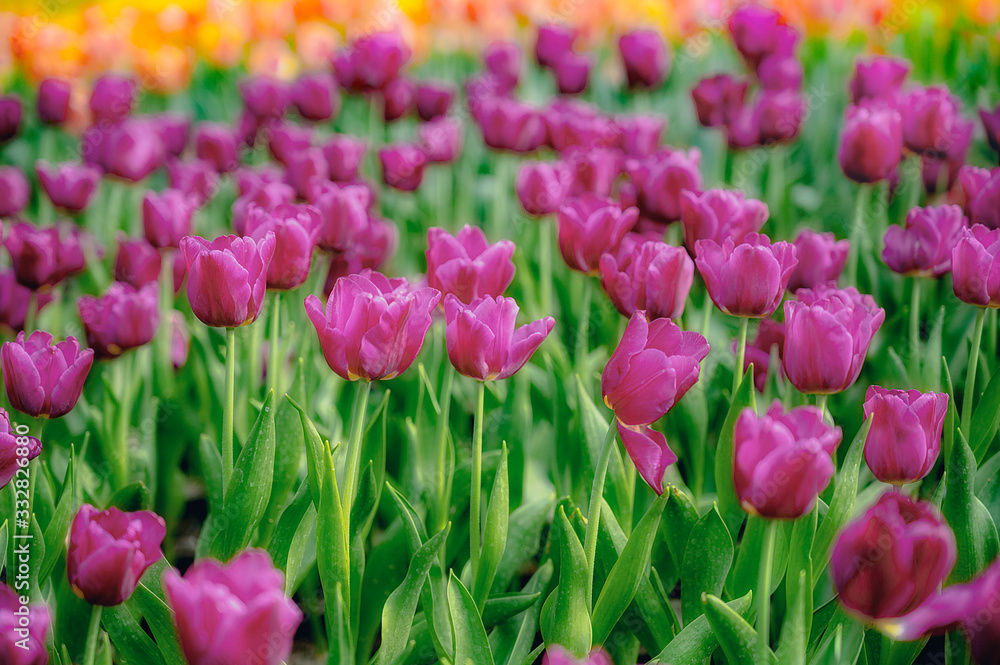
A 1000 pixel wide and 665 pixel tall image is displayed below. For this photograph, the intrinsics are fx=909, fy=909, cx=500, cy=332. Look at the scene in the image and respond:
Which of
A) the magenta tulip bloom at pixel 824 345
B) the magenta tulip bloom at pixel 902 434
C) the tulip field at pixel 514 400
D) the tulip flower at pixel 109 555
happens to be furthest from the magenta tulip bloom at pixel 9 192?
the magenta tulip bloom at pixel 902 434

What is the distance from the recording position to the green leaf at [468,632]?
1.16 metres

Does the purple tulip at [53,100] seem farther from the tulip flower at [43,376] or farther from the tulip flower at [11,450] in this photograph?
the tulip flower at [11,450]

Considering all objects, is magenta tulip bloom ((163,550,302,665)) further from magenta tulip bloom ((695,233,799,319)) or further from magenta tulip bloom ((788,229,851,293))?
magenta tulip bloom ((788,229,851,293))

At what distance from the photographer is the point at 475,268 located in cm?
136

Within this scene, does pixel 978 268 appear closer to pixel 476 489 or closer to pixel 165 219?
pixel 476 489

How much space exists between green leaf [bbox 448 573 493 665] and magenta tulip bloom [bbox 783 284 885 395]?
0.50 m

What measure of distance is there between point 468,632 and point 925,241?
1.01 metres

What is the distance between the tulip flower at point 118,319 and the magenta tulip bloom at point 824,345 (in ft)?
3.44

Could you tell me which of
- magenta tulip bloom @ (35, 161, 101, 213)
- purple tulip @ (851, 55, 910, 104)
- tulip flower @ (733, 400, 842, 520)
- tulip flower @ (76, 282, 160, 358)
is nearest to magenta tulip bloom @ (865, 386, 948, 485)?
tulip flower @ (733, 400, 842, 520)

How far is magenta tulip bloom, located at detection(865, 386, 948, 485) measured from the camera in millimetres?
1089

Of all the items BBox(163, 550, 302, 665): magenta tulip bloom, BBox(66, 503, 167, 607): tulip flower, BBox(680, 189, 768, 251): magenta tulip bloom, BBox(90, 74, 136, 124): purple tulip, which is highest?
BBox(680, 189, 768, 251): magenta tulip bloom

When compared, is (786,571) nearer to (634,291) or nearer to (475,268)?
(634,291)

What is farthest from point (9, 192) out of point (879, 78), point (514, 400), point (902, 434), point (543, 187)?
point (879, 78)

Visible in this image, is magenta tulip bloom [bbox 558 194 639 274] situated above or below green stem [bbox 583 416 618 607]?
above
